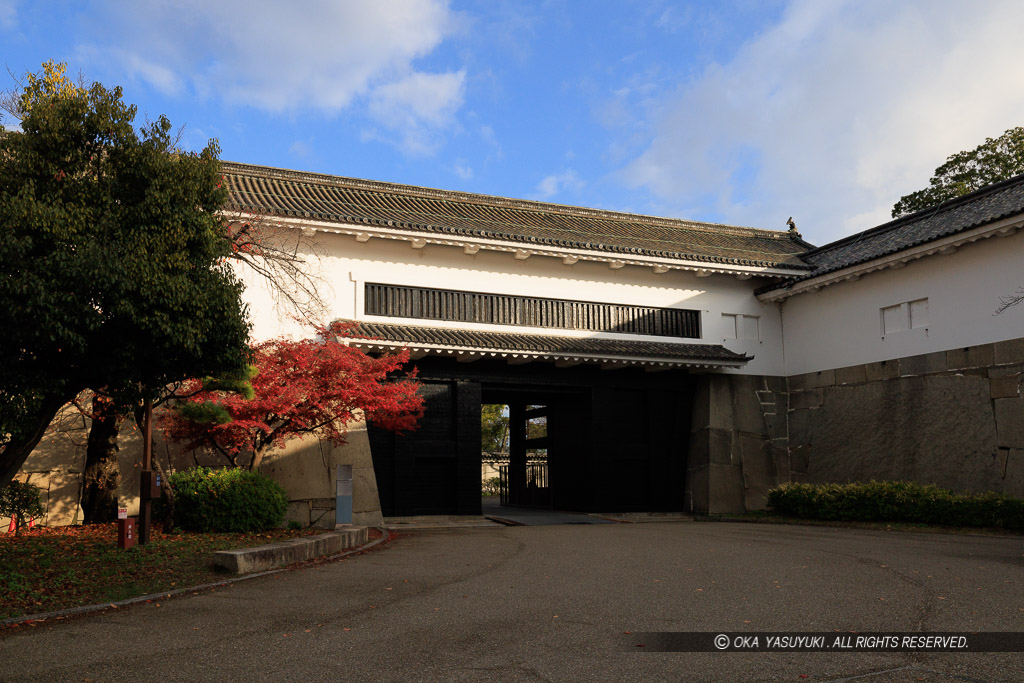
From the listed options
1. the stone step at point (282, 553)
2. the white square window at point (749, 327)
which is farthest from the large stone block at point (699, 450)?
the stone step at point (282, 553)

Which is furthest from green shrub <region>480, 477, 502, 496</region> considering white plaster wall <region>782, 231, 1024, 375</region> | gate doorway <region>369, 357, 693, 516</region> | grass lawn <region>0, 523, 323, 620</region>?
grass lawn <region>0, 523, 323, 620</region>

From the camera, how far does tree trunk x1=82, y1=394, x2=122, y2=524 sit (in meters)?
14.9

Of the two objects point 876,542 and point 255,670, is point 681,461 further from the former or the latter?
point 255,670

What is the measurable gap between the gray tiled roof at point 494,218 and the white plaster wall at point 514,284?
2.49 feet

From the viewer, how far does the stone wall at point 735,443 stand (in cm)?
2114

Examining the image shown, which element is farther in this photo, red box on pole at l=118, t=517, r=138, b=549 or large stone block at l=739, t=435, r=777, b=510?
large stone block at l=739, t=435, r=777, b=510

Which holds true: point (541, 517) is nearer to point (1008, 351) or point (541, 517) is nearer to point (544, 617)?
point (1008, 351)

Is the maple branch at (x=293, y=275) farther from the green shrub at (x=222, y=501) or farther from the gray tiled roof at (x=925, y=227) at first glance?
the gray tiled roof at (x=925, y=227)

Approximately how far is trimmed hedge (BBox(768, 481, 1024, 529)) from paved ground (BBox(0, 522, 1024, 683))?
127 inches

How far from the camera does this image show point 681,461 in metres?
22.0

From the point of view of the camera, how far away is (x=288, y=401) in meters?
13.6

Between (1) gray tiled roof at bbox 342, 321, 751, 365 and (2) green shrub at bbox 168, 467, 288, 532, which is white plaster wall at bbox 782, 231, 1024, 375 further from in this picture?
(2) green shrub at bbox 168, 467, 288, 532

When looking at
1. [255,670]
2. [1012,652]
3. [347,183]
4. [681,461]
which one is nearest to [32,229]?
[255,670]

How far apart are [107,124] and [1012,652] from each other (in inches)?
378
